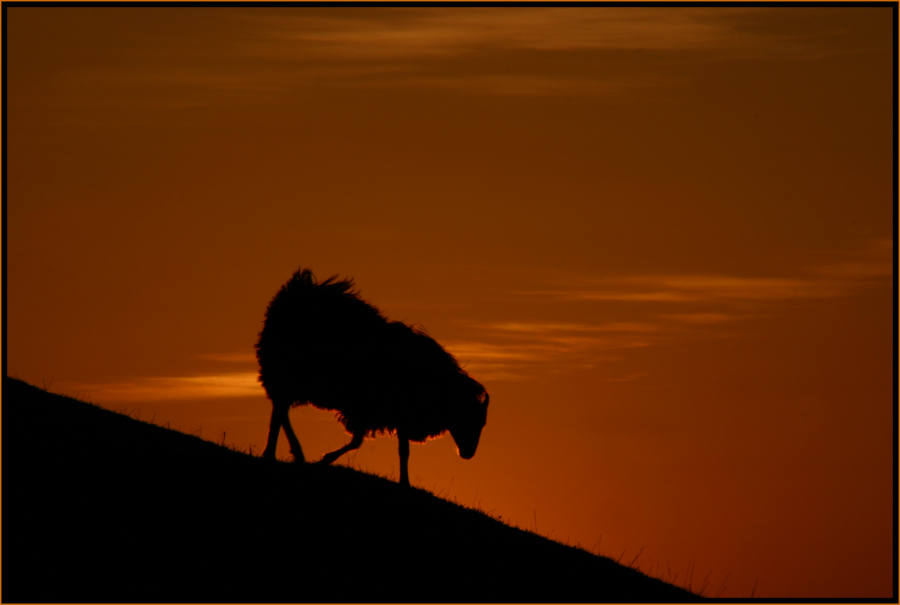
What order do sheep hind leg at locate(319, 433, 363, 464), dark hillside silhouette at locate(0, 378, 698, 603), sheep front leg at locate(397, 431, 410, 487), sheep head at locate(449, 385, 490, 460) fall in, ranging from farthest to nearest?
sheep head at locate(449, 385, 490, 460)
sheep front leg at locate(397, 431, 410, 487)
sheep hind leg at locate(319, 433, 363, 464)
dark hillside silhouette at locate(0, 378, 698, 603)

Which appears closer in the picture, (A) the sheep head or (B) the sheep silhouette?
(B) the sheep silhouette

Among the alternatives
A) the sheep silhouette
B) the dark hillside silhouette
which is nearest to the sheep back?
the sheep silhouette

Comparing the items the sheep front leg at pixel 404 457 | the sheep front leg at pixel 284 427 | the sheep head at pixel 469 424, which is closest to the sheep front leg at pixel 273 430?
the sheep front leg at pixel 284 427

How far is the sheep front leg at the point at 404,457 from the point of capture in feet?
Result: 53.9

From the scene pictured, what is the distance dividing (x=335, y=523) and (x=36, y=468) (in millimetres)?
3715

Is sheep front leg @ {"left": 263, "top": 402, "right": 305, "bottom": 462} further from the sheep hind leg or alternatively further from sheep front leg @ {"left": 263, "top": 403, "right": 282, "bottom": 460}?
the sheep hind leg

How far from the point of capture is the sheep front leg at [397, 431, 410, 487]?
53.9ft

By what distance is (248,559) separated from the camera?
11.9m

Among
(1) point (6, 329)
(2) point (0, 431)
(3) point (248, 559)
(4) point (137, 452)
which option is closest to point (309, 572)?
(3) point (248, 559)

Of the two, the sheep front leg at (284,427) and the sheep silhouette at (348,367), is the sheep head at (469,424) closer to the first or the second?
the sheep silhouette at (348,367)

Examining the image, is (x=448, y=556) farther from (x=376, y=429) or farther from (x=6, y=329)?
(x=6, y=329)

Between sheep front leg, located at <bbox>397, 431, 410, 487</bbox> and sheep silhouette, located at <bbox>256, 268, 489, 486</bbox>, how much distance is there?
0.6 inches

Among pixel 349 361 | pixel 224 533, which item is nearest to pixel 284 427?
pixel 349 361

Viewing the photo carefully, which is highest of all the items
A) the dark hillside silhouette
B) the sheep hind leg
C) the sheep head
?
the sheep head
